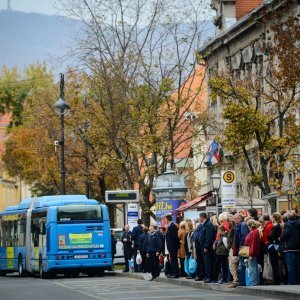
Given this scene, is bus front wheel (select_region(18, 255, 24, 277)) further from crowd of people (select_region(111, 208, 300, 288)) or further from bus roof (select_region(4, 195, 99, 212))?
crowd of people (select_region(111, 208, 300, 288))

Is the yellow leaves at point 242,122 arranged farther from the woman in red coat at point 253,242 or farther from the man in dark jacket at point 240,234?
the woman in red coat at point 253,242

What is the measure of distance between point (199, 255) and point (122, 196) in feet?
48.5

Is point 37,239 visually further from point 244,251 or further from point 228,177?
point 244,251

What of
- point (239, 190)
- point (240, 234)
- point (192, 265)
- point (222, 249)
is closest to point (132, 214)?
point (239, 190)

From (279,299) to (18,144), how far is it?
6485cm

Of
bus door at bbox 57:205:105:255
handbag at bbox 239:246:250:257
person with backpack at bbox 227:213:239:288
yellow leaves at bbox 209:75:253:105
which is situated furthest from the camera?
bus door at bbox 57:205:105:255

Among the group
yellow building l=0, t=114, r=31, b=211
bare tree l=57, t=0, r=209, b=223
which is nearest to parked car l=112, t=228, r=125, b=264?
bare tree l=57, t=0, r=209, b=223

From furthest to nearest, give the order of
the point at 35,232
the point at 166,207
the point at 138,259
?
the point at 35,232 < the point at 166,207 < the point at 138,259

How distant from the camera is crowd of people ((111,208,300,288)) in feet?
103

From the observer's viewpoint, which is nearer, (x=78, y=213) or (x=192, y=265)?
(x=192, y=265)

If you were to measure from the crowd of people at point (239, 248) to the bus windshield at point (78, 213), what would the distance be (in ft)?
26.0

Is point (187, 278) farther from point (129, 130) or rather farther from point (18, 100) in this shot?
point (18, 100)

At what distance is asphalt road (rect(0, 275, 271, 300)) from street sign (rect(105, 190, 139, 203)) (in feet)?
28.7

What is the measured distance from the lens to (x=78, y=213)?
157 ft
